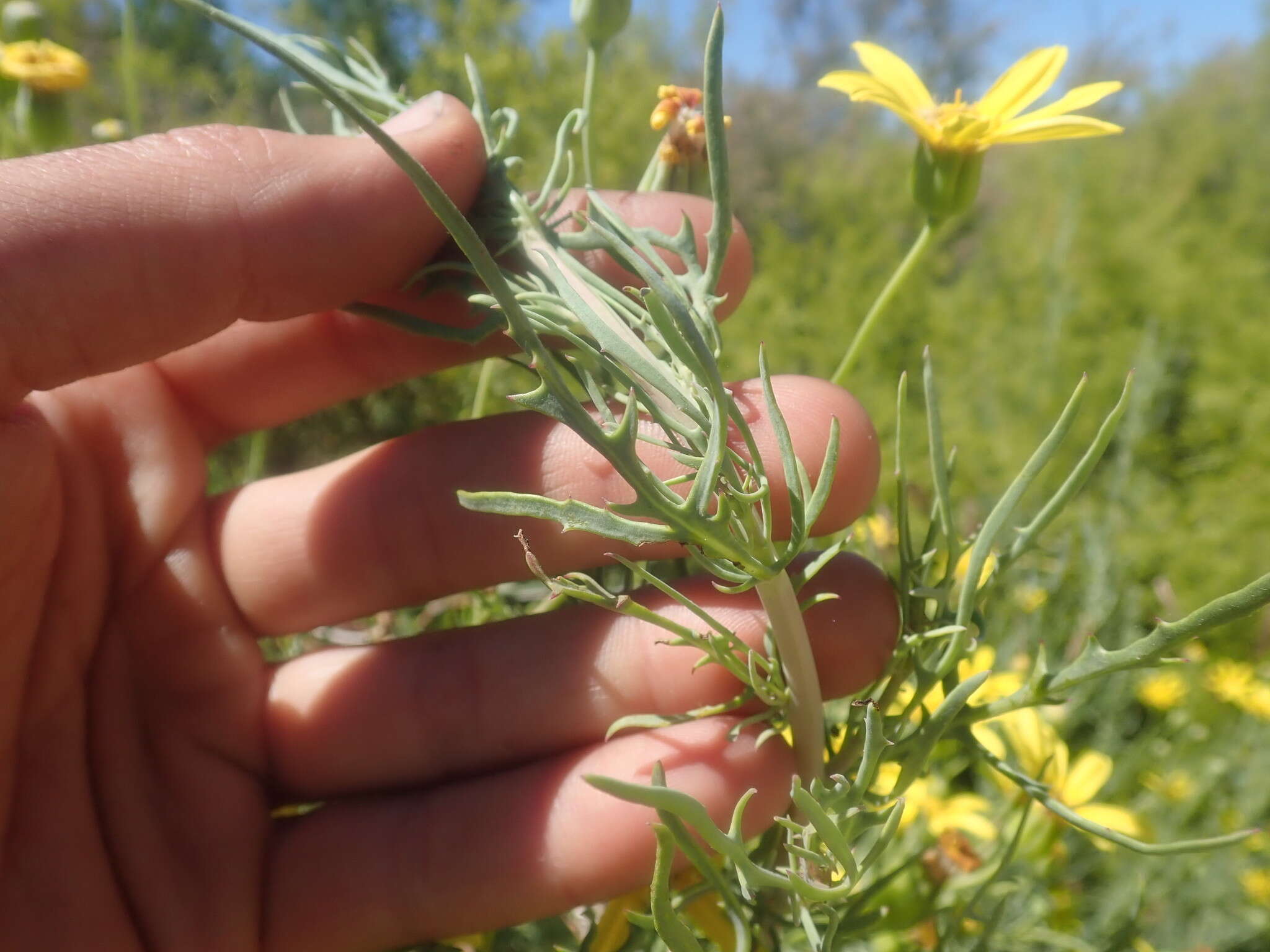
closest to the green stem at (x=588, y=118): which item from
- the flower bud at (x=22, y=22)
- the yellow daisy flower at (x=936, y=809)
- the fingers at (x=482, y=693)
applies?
the fingers at (x=482, y=693)

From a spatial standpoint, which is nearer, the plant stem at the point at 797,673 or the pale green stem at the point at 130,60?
the plant stem at the point at 797,673

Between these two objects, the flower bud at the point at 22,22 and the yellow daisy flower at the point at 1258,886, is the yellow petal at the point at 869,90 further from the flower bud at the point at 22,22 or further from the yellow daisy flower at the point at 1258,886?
the yellow daisy flower at the point at 1258,886

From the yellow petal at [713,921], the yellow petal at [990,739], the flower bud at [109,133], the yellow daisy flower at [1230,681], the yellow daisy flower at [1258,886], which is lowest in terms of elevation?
the yellow daisy flower at [1258,886]

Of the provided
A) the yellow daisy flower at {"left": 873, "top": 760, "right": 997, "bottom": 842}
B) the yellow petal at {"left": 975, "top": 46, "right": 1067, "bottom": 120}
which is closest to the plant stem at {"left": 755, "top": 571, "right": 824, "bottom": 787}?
the yellow daisy flower at {"left": 873, "top": 760, "right": 997, "bottom": 842}

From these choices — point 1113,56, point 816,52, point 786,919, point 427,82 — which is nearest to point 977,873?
point 786,919

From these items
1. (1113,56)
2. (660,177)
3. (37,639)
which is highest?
(1113,56)

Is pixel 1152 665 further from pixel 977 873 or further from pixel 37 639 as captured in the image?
pixel 37 639
